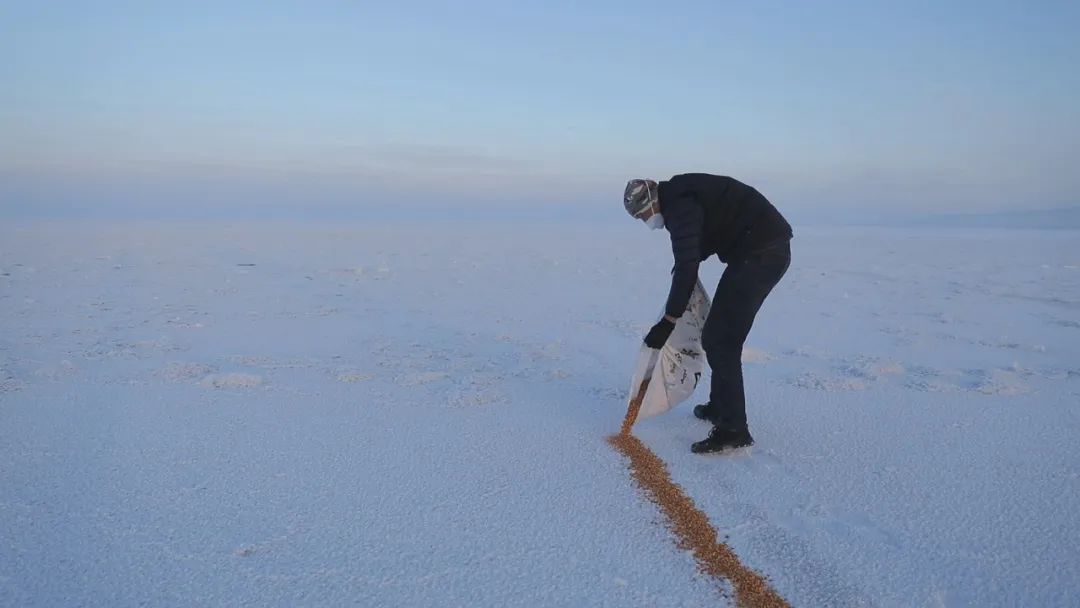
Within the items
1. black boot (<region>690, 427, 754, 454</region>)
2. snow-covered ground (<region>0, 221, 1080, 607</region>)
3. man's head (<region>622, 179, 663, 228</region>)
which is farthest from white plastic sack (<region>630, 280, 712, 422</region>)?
man's head (<region>622, 179, 663, 228</region>)

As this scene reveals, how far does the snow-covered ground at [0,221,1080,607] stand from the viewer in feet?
6.77

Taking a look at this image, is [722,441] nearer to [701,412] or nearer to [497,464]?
[701,412]

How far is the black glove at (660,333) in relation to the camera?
3033mm

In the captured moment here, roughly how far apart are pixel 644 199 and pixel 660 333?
1.95 feet

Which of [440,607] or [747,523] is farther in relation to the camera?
[747,523]

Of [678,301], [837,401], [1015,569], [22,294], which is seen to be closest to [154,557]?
[678,301]

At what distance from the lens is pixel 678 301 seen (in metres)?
2.94

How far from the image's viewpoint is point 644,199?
299cm

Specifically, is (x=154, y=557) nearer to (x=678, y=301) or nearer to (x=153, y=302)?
(x=678, y=301)

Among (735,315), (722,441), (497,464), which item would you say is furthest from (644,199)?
(497,464)

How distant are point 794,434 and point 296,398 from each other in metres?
2.66

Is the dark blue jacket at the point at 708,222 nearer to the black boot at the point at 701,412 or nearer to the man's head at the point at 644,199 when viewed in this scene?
the man's head at the point at 644,199

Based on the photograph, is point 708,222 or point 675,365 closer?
point 708,222

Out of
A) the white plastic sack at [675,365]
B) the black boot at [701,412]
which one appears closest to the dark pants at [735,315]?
the white plastic sack at [675,365]
